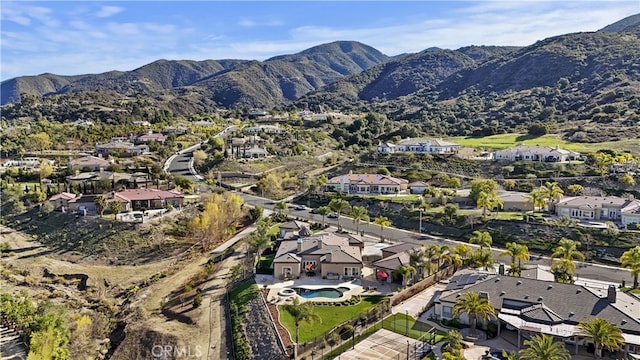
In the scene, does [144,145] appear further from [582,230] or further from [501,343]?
[501,343]

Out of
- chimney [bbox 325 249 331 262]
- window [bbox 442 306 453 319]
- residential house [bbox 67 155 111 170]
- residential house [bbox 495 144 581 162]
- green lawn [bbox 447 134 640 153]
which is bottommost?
window [bbox 442 306 453 319]

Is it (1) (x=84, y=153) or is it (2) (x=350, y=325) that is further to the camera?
(1) (x=84, y=153)

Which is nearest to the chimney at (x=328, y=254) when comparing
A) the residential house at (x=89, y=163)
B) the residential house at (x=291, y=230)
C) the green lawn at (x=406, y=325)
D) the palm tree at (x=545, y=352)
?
the residential house at (x=291, y=230)

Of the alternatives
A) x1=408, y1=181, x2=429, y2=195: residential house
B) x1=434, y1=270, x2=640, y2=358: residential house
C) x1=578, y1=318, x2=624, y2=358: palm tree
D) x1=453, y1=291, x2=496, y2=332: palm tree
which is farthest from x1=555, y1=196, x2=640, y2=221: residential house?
x1=578, y1=318, x2=624, y2=358: palm tree

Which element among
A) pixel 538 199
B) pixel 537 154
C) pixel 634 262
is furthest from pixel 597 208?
pixel 537 154

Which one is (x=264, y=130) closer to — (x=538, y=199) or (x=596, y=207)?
(x=538, y=199)

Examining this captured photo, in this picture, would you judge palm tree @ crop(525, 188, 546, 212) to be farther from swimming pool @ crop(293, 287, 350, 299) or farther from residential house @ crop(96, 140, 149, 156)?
residential house @ crop(96, 140, 149, 156)

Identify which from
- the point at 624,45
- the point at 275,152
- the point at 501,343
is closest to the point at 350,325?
the point at 501,343
